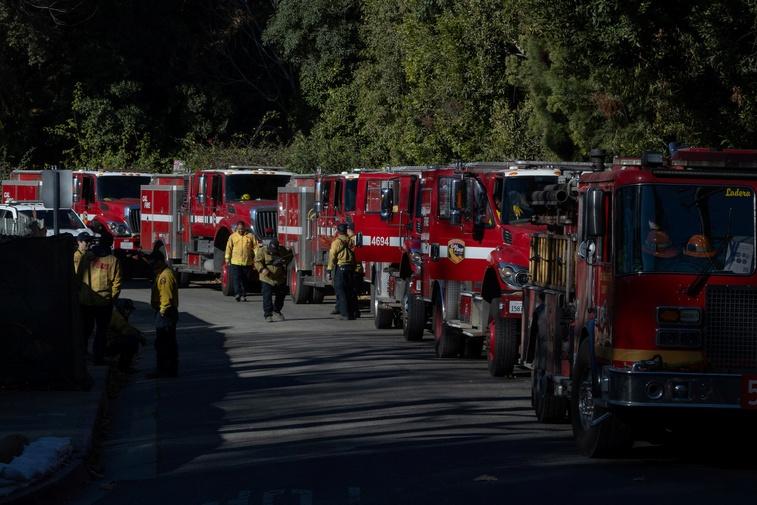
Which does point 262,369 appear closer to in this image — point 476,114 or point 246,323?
point 246,323

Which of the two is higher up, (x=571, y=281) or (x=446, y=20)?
(x=446, y=20)

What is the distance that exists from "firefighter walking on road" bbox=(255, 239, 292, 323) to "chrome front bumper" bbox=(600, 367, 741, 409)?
640 inches

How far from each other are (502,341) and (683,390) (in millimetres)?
7016

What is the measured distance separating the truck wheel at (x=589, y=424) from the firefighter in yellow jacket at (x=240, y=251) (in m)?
19.0

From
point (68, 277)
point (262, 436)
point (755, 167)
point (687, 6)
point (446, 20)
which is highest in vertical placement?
point (446, 20)

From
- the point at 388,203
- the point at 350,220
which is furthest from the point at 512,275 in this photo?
the point at 350,220

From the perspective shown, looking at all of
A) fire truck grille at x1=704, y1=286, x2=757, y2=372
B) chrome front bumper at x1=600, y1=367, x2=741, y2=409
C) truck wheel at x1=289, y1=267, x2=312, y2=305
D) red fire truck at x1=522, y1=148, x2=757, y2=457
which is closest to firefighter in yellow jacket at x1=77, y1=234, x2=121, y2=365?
red fire truck at x1=522, y1=148, x2=757, y2=457

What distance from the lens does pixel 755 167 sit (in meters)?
10.9

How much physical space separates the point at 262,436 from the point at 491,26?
23.9 m

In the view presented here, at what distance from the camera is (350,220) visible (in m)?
28.1

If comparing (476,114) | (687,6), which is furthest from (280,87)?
(687,6)

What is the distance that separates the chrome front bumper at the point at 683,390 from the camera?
10.5 meters

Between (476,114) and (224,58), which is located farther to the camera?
(224,58)

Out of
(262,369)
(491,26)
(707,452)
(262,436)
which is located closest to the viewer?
(707,452)
